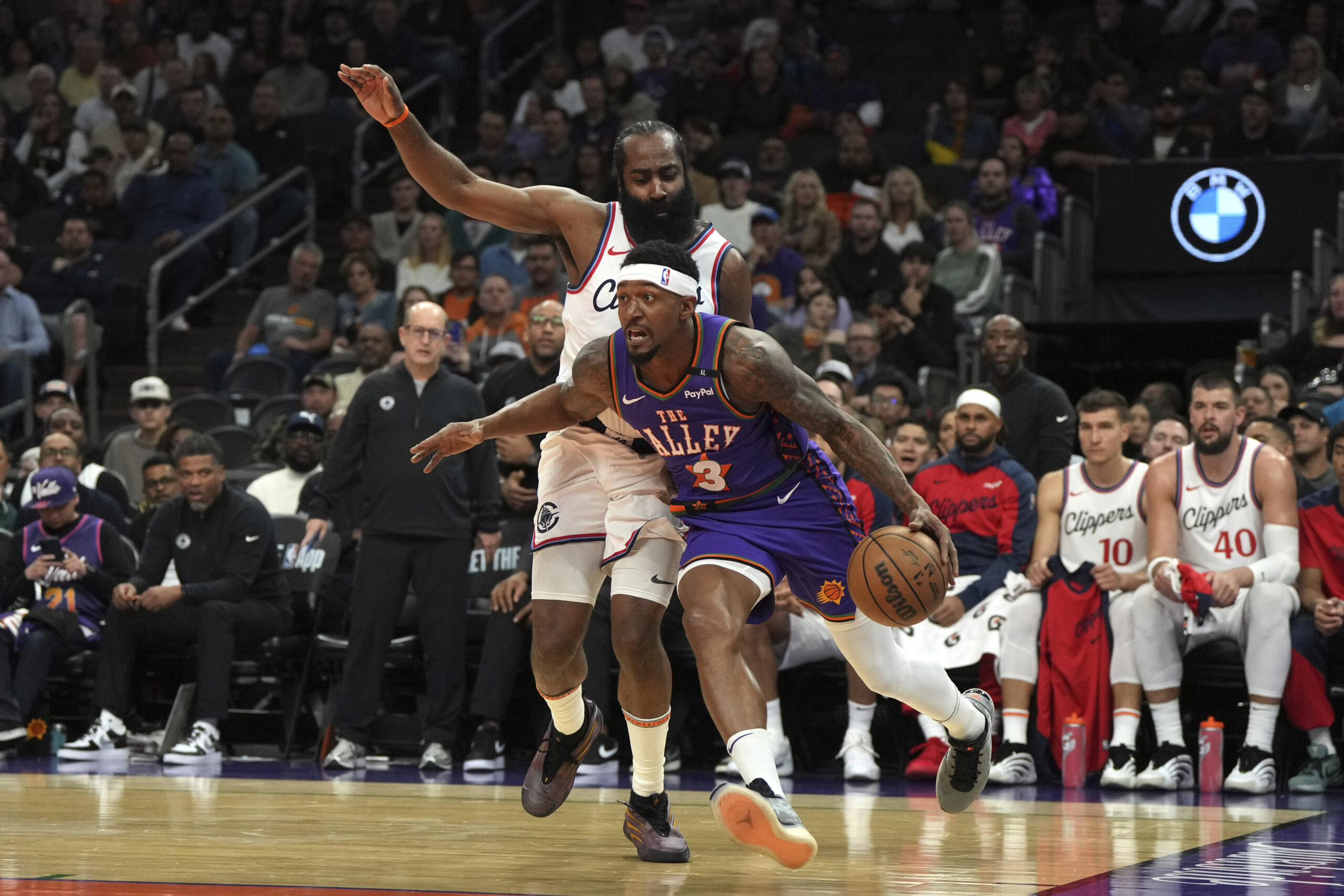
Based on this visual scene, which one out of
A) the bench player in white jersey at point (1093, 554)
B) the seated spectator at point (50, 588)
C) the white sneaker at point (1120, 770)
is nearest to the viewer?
the white sneaker at point (1120, 770)

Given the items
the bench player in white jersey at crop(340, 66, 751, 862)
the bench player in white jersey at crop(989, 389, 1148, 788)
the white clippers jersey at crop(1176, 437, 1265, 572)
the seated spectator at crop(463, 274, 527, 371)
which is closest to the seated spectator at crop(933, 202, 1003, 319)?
the seated spectator at crop(463, 274, 527, 371)

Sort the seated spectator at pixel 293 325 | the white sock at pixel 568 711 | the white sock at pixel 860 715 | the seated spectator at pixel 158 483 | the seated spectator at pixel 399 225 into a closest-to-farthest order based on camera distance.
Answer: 1. the white sock at pixel 568 711
2. the white sock at pixel 860 715
3. the seated spectator at pixel 158 483
4. the seated spectator at pixel 293 325
5. the seated spectator at pixel 399 225

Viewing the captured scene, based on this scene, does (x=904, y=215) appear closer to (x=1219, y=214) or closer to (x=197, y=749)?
(x=1219, y=214)

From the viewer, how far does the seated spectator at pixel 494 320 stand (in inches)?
454

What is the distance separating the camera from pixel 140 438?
11266 mm

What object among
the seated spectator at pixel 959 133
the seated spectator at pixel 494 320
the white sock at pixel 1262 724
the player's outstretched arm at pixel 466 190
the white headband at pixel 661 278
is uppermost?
the seated spectator at pixel 959 133

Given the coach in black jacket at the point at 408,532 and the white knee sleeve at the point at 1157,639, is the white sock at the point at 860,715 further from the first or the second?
the coach in black jacket at the point at 408,532

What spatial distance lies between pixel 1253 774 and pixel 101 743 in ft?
17.6

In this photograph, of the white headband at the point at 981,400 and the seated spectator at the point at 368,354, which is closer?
the white headband at the point at 981,400

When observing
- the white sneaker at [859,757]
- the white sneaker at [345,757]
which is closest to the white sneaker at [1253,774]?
the white sneaker at [859,757]

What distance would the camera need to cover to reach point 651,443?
201 inches

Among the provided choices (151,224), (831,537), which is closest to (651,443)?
(831,537)

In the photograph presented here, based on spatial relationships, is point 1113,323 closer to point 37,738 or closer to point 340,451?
point 340,451

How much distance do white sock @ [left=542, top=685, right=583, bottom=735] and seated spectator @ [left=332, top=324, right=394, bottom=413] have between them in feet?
18.4
